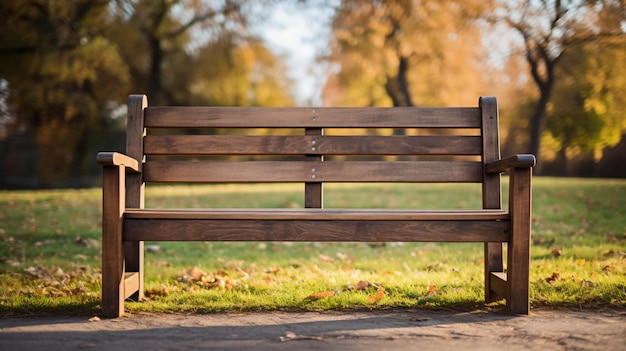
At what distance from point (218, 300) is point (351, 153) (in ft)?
4.07

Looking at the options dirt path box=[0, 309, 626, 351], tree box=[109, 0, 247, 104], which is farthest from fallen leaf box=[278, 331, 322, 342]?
tree box=[109, 0, 247, 104]

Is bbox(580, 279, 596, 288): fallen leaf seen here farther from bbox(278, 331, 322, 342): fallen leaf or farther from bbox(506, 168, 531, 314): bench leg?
bbox(278, 331, 322, 342): fallen leaf

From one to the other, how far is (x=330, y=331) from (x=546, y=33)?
13.3 meters

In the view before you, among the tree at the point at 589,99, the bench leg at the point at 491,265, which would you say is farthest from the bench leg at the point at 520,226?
the tree at the point at 589,99

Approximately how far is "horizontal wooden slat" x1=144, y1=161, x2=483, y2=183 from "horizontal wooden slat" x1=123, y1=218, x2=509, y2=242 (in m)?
0.58

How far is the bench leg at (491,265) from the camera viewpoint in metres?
3.64

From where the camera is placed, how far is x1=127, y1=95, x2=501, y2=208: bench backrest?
379 cm

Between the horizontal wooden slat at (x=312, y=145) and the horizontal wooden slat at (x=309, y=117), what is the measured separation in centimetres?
9

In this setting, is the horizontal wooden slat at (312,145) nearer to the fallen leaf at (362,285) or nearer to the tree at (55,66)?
the fallen leaf at (362,285)

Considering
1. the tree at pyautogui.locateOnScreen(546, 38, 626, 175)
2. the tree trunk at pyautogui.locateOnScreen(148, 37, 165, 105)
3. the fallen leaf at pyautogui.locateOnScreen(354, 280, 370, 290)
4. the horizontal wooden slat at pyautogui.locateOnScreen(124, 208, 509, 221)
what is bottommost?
the fallen leaf at pyautogui.locateOnScreen(354, 280, 370, 290)

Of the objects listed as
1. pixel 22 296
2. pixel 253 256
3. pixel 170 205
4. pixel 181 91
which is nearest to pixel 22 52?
pixel 181 91

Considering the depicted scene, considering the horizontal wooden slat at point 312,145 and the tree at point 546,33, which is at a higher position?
the tree at point 546,33

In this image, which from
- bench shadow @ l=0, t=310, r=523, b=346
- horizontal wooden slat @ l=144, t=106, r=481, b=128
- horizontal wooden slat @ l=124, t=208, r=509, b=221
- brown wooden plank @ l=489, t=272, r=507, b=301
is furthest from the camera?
horizontal wooden slat @ l=144, t=106, r=481, b=128

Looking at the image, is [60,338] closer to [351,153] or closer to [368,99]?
[351,153]
